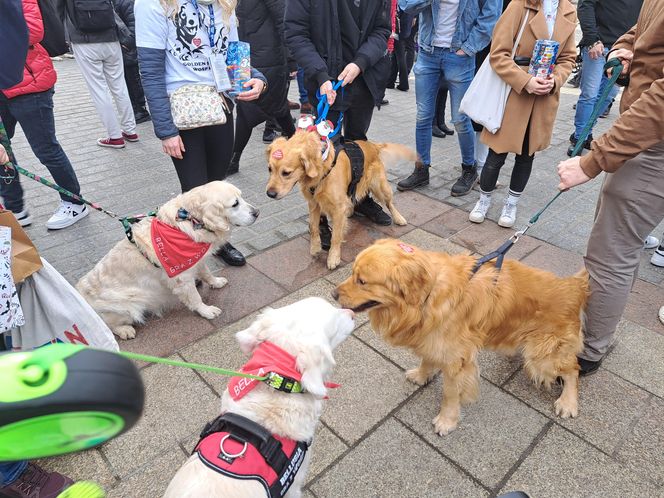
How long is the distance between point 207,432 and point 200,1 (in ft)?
9.47

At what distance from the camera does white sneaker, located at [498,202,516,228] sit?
444cm

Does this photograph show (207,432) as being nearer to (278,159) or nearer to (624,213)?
(624,213)

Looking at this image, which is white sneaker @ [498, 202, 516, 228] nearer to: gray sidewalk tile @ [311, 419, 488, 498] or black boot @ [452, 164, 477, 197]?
black boot @ [452, 164, 477, 197]

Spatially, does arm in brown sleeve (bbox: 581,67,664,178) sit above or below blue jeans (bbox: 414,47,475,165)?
above

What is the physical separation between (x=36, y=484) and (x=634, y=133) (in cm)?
320

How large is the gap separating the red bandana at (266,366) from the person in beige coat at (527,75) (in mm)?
3390

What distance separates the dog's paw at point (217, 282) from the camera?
3.56 m

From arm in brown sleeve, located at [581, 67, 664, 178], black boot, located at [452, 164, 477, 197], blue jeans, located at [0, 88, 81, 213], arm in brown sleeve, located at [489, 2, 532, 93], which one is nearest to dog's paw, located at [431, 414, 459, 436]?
arm in brown sleeve, located at [581, 67, 664, 178]

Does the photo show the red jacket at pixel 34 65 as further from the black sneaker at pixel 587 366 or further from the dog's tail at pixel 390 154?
the black sneaker at pixel 587 366

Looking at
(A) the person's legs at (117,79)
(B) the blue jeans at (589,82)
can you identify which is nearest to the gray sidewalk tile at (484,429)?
(B) the blue jeans at (589,82)

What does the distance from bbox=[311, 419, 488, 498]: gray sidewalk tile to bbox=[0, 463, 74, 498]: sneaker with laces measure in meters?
1.21

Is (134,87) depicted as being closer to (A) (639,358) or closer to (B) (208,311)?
(B) (208,311)

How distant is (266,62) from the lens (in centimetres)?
536

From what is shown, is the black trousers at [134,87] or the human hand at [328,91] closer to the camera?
the human hand at [328,91]
